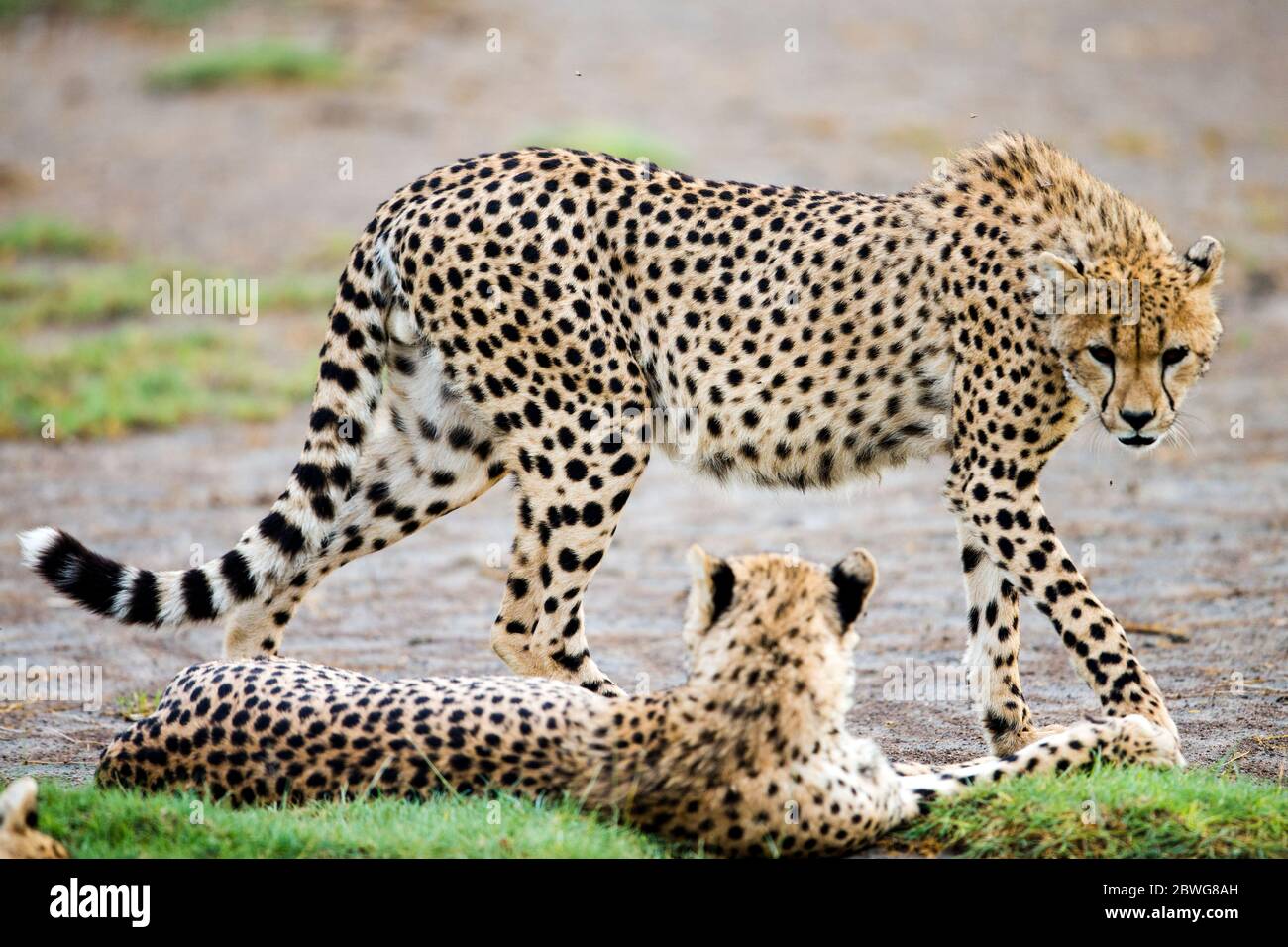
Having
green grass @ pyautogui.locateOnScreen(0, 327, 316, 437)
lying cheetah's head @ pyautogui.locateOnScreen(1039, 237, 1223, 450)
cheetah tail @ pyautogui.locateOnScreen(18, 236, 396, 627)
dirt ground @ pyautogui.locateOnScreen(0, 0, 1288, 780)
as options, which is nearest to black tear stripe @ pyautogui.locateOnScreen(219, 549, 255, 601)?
cheetah tail @ pyautogui.locateOnScreen(18, 236, 396, 627)

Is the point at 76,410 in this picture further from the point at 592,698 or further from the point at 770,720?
the point at 770,720

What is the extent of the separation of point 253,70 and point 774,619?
12217mm

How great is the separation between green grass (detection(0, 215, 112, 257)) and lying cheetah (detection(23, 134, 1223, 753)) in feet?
23.8

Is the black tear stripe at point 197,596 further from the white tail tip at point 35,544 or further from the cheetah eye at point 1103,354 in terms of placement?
the cheetah eye at point 1103,354

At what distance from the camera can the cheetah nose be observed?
16.2 feet

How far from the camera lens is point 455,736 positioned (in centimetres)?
427

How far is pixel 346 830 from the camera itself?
156 inches

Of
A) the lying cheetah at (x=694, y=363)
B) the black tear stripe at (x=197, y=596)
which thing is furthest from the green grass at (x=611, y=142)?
the black tear stripe at (x=197, y=596)

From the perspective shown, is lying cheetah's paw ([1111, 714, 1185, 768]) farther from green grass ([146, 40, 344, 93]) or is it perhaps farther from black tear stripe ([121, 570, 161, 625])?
green grass ([146, 40, 344, 93])

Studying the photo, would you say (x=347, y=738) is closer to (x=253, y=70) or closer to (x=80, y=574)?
(x=80, y=574)

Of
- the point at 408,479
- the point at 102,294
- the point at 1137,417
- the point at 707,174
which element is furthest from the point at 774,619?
the point at 707,174

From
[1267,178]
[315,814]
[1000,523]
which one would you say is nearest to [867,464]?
[1000,523]
